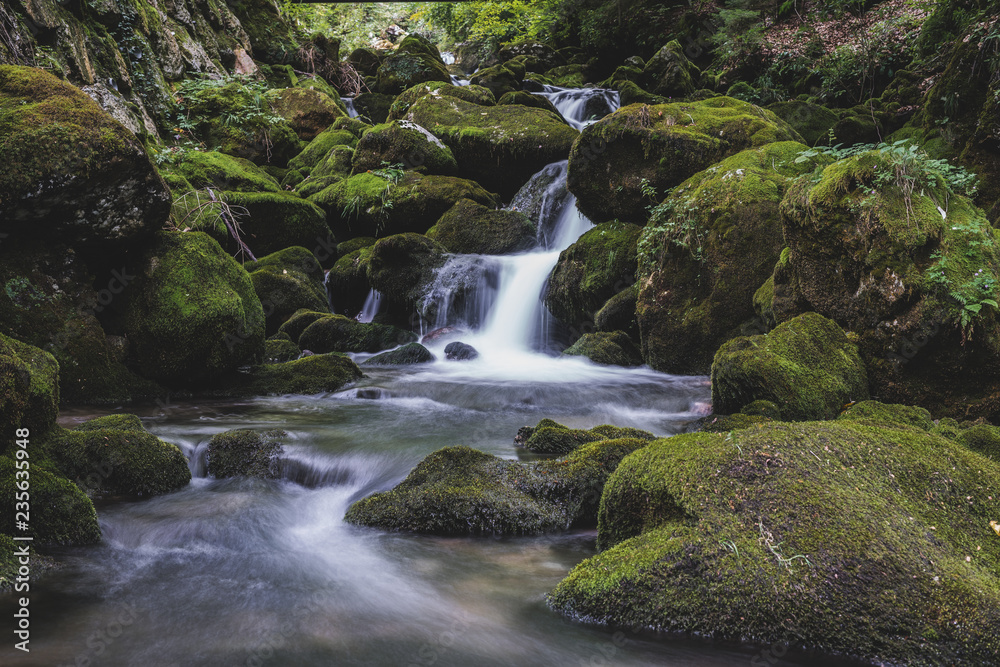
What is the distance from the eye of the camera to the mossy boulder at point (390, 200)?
1443cm

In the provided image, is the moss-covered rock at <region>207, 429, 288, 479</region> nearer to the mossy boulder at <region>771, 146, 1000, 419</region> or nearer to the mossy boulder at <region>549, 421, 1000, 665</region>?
the mossy boulder at <region>549, 421, 1000, 665</region>

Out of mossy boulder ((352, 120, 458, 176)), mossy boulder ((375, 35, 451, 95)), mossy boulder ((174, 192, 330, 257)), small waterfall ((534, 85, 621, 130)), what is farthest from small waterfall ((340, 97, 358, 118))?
mossy boulder ((174, 192, 330, 257))

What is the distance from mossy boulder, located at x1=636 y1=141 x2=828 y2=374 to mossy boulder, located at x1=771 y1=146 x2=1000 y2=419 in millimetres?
1694

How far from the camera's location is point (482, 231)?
13664 millimetres

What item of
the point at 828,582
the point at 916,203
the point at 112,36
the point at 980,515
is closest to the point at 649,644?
the point at 828,582

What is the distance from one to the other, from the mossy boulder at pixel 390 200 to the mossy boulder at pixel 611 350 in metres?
6.13

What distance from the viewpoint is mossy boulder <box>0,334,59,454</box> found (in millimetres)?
3582

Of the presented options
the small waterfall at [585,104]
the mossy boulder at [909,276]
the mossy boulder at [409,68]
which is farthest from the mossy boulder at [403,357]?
the mossy boulder at [409,68]

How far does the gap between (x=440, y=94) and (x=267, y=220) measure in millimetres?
7577

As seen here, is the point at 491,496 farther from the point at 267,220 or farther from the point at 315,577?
the point at 267,220

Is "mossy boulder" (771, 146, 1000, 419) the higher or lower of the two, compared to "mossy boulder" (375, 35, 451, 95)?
lower

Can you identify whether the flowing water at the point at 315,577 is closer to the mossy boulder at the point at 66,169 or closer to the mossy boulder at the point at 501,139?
the mossy boulder at the point at 66,169

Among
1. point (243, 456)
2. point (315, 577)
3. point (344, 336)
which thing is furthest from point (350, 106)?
point (315, 577)

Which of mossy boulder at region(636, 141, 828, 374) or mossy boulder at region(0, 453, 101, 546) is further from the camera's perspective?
mossy boulder at region(636, 141, 828, 374)
